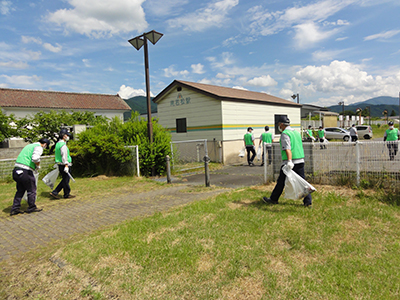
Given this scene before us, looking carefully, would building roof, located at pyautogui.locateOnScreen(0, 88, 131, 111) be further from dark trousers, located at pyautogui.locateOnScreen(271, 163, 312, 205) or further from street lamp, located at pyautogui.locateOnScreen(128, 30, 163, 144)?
dark trousers, located at pyautogui.locateOnScreen(271, 163, 312, 205)

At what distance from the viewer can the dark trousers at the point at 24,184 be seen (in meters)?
5.94

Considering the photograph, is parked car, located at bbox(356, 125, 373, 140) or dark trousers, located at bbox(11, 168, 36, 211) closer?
dark trousers, located at bbox(11, 168, 36, 211)

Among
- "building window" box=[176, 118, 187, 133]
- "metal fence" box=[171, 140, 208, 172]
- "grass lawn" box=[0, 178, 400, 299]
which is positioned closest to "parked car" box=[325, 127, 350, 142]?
"building window" box=[176, 118, 187, 133]

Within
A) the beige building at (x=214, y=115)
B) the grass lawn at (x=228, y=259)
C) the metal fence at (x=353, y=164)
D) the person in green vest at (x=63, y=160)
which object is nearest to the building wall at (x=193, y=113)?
the beige building at (x=214, y=115)

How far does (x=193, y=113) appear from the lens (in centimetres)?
1537

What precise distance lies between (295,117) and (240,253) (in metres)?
18.3

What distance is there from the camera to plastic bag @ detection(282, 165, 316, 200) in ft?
16.4

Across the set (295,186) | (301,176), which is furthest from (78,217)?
(301,176)

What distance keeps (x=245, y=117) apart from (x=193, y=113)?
2.98m

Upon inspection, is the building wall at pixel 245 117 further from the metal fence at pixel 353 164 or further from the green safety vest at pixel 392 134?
the metal fence at pixel 353 164

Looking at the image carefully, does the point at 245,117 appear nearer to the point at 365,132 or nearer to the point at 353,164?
the point at 353,164

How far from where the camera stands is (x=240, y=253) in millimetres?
3598

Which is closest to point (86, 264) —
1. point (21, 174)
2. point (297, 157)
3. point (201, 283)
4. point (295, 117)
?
point (201, 283)

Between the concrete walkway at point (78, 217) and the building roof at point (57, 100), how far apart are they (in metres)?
32.7
